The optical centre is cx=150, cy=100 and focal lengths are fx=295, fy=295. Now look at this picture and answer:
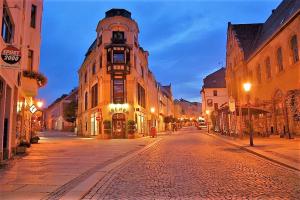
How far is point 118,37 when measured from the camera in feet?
124

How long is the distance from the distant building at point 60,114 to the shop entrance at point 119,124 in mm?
34451

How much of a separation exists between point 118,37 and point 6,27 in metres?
25.4

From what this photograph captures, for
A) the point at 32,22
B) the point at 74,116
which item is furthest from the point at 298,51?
the point at 74,116

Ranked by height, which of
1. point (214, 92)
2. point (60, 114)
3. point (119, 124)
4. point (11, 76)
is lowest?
point (119, 124)

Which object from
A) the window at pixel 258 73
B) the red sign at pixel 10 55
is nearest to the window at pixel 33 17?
the red sign at pixel 10 55

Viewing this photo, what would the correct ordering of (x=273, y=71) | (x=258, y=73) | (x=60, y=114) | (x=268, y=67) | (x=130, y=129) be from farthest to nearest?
(x=60, y=114), (x=130, y=129), (x=258, y=73), (x=268, y=67), (x=273, y=71)

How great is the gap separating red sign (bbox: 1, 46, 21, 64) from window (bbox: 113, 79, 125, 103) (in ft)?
87.2

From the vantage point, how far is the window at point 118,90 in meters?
36.6

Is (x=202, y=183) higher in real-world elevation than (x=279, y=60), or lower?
lower

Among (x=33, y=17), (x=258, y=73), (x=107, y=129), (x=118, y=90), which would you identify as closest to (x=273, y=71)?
(x=258, y=73)

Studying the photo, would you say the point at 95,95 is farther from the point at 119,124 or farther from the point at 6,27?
the point at 6,27

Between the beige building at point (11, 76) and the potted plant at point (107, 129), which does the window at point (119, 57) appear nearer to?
the potted plant at point (107, 129)

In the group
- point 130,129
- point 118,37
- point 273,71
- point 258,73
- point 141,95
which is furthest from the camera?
point 141,95

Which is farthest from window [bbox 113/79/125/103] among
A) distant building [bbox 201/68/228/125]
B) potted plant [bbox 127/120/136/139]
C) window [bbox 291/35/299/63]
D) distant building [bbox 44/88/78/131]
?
distant building [bbox 201/68/228/125]
